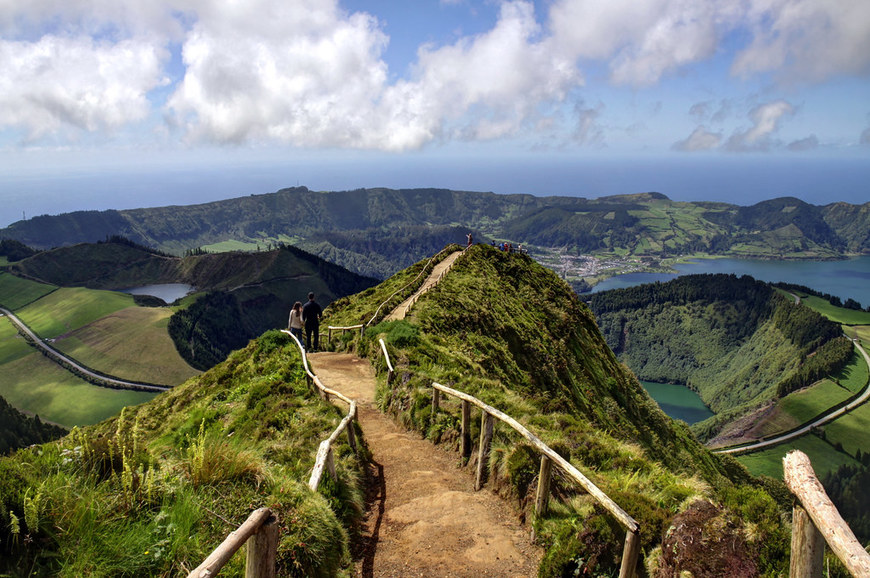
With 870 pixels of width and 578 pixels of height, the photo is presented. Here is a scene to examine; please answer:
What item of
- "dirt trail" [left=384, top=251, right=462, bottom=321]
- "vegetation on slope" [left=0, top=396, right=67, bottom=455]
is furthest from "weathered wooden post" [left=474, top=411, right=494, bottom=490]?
"vegetation on slope" [left=0, top=396, right=67, bottom=455]

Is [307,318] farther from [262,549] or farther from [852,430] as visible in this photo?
[852,430]

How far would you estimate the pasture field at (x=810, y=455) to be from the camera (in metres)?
141

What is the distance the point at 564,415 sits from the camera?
1491cm

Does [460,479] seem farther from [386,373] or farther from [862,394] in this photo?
[862,394]

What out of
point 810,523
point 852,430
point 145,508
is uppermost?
point 810,523

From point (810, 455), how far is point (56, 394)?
250 meters

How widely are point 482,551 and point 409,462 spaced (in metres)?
4.68

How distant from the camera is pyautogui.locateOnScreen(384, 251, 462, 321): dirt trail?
104ft

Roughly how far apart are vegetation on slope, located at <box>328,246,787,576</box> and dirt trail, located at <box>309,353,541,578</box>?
1.91ft

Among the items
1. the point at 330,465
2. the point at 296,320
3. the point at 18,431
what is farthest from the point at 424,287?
the point at 18,431

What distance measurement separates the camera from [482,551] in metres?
9.16

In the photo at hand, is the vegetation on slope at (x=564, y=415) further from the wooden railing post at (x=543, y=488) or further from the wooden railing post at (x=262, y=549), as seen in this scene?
the wooden railing post at (x=262, y=549)

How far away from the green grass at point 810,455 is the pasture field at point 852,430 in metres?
4.47

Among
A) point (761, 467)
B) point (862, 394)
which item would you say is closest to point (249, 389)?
point (761, 467)
